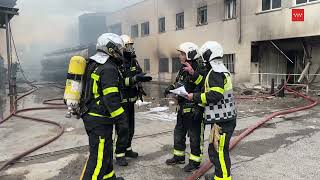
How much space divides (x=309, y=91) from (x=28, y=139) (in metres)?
11.0

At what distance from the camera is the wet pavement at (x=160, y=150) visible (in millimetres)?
4632

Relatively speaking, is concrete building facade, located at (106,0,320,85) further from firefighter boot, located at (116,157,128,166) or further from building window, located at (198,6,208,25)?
firefighter boot, located at (116,157,128,166)

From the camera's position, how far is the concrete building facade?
47.9ft

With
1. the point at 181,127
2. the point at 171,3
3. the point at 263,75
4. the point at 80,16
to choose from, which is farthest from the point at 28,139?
the point at 80,16

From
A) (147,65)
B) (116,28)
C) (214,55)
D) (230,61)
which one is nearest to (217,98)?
(214,55)

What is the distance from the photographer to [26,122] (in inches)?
339

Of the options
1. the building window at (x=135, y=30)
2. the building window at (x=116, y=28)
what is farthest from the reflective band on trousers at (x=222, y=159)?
the building window at (x=116, y=28)

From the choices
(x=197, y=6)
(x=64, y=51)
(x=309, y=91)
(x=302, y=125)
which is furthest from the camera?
(x=64, y=51)

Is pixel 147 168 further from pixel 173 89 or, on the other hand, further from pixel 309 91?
pixel 309 91

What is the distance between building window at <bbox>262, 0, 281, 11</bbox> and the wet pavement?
773 cm

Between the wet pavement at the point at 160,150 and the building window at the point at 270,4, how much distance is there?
7733 mm

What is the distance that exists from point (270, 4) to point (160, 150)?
39.9ft

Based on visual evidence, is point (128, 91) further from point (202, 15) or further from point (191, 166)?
point (202, 15)


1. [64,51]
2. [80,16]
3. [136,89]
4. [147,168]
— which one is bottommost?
[147,168]
